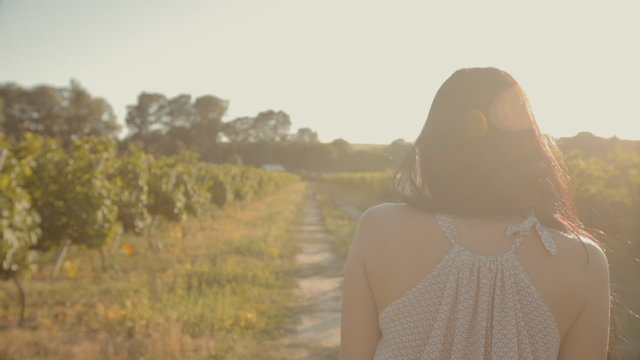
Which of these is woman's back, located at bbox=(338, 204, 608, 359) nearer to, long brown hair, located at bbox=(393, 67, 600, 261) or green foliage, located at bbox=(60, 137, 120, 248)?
long brown hair, located at bbox=(393, 67, 600, 261)

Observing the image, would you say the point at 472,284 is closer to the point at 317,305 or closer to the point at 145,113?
the point at 317,305

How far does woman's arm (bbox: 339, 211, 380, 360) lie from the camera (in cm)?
128

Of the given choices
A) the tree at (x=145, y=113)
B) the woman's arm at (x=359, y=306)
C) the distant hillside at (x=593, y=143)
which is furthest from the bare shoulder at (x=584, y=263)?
the tree at (x=145, y=113)

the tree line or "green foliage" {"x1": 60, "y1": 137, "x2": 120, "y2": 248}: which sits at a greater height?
the tree line

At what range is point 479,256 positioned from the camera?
47.6 inches

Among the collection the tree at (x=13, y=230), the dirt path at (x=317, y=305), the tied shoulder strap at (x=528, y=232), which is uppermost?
the tied shoulder strap at (x=528, y=232)

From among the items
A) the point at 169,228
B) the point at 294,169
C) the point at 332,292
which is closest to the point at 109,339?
the point at 332,292

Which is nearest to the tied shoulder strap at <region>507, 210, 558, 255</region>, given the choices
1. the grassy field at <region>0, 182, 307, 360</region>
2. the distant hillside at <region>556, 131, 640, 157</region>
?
the grassy field at <region>0, 182, 307, 360</region>

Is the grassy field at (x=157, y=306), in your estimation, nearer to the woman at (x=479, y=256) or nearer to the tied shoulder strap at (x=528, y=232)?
the woman at (x=479, y=256)

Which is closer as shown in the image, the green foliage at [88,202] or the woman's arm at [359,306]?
the woman's arm at [359,306]

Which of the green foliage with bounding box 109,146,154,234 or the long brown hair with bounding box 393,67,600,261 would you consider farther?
the green foliage with bounding box 109,146,154,234

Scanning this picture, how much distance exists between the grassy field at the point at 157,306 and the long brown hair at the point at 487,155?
14.5ft

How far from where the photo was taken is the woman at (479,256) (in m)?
1.19

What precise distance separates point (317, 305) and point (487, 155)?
20.6 ft
